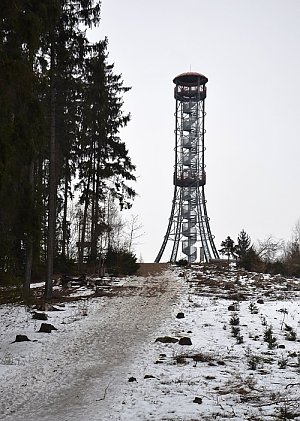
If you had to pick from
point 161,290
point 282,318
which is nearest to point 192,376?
point 282,318

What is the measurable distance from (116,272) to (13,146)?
14.8 m

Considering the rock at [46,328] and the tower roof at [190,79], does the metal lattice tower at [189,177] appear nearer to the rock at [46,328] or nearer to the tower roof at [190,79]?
the tower roof at [190,79]

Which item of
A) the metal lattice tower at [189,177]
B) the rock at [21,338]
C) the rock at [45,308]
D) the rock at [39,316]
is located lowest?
the rock at [21,338]

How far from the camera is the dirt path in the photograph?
532 cm

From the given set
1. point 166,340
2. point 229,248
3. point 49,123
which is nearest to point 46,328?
point 166,340

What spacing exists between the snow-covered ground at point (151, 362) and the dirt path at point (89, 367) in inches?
0.6

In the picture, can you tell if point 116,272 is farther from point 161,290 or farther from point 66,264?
point 161,290

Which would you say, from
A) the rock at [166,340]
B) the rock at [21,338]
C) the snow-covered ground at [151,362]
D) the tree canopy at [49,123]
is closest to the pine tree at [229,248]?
the tree canopy at [49,123]

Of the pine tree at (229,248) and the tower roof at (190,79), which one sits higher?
the tower roof at (190,79)

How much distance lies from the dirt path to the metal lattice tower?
31.2 m

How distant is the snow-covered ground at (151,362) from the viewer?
5281mm

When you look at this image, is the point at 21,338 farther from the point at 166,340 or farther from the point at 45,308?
the point at 45,308

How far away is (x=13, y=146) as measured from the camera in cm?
838

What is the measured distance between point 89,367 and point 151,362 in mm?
1048
